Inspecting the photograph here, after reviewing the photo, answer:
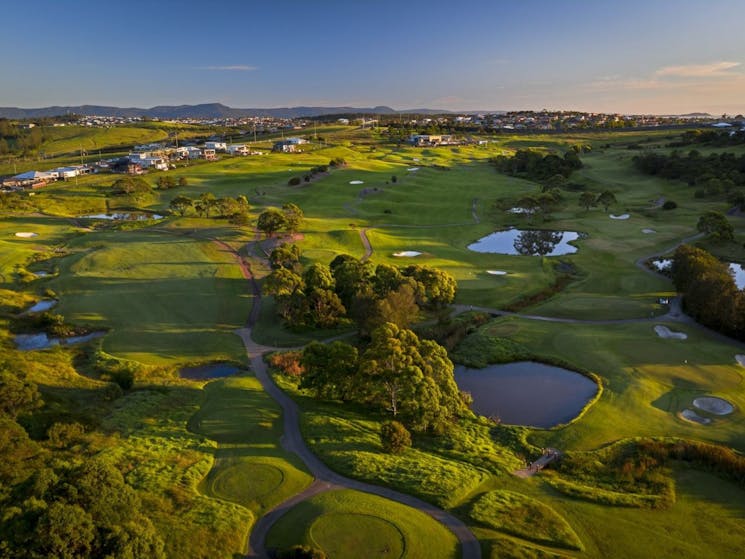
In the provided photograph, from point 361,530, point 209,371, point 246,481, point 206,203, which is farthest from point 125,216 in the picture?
point 361,530

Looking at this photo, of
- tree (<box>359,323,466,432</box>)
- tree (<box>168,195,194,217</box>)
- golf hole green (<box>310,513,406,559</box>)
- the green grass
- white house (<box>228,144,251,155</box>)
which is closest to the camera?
golf hole green (<box>310,513,406,559</box>)

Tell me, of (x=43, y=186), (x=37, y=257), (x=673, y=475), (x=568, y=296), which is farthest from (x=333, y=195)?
(x=673, y=475)

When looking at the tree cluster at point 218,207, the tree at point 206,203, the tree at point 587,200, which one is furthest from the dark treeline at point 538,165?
the tree at point 206,203

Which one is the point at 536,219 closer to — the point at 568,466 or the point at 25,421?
the point at 568,466

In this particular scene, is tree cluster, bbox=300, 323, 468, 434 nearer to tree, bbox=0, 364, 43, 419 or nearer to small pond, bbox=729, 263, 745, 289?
tree, bbox=0, 364, 43, 419

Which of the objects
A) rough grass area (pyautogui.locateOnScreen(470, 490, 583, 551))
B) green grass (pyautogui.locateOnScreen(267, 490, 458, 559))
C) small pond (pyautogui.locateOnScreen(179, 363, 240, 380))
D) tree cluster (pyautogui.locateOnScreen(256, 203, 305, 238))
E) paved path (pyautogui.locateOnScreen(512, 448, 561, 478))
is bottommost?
small pond (pyautogui.locateOnScreen(179, 363, 240, 380))

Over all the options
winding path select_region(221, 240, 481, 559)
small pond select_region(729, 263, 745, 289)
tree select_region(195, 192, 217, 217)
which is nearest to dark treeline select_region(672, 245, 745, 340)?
small pond select_region(729, 263, 745, 289)
